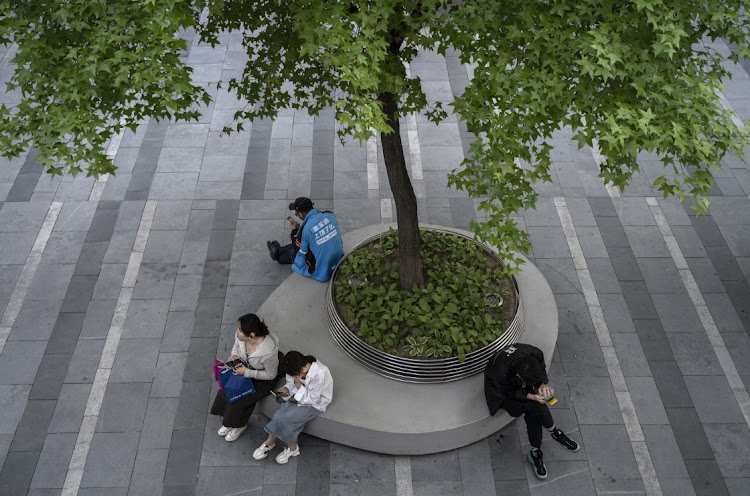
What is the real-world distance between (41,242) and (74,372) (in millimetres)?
2611

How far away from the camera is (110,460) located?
301 inches

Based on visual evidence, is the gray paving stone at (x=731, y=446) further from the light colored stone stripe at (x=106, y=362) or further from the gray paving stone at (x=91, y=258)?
the gray paving stone at (x=91, y=258)

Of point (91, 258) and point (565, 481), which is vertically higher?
point (91, 258)

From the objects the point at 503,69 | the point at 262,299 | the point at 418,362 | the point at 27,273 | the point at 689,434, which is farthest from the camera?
the point at 27,273

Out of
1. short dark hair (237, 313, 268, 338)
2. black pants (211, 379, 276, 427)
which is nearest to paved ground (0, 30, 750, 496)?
black pants (211, 379, 276, 427)

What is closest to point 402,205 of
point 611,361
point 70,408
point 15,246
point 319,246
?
point 319,246

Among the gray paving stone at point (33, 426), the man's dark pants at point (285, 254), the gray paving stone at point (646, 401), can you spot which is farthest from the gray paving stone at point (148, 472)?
the gray paving stone at point (646, 401)

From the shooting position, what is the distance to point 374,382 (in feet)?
25.8

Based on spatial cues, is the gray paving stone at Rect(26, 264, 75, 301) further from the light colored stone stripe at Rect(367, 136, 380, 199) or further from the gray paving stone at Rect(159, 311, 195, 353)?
the light colored stone stripe at Rect(367, 136, 380, 199)

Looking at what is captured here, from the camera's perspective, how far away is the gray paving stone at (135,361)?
8500 mm

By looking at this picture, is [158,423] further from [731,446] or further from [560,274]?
[731,446]

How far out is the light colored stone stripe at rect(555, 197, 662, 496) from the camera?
760 cm

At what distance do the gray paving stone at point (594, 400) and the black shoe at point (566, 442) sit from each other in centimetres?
38

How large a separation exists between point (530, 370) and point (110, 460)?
180 inches
